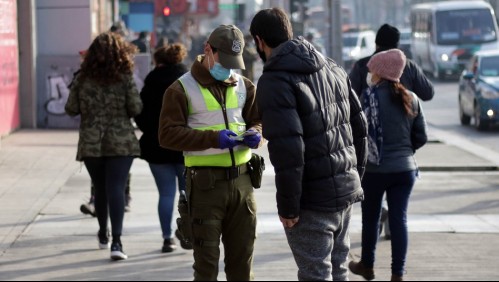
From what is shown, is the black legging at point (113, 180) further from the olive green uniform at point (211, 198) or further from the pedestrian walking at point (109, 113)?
the olive green uniform at point (211, 198)

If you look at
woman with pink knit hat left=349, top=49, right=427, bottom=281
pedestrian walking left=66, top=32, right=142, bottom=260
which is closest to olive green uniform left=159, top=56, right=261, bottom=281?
woman with pink knit hat left=349, top=49, right=427, bottom=281

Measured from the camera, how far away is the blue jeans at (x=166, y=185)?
945cm

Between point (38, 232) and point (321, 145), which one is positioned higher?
point (321, 145)

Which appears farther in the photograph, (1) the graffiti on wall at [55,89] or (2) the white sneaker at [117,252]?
(1) the graffiti on wall at [55,89]

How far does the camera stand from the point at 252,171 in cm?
672

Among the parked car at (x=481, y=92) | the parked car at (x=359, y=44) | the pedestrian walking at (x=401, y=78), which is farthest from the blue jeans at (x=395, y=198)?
the parked car at (x=359, y=44)

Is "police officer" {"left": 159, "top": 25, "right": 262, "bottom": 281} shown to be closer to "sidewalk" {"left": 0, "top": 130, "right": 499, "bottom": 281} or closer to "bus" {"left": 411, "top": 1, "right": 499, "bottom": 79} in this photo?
"sidewalk" {"left": 0, "top": 130, "right": 499, "bottom": 281}

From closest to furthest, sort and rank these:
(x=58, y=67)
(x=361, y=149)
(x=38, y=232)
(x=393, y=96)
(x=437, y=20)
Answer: (x=361, y=149) → (x=393, y=96) → (x=38, y=232) → (x=58, y=67) → (x=437, y=20)

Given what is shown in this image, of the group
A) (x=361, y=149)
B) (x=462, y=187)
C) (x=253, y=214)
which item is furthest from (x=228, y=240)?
(x=462, y=187)

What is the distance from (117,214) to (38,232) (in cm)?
123

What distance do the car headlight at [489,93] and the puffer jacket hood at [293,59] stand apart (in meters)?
16.5

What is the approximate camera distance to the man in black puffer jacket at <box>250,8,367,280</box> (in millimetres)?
5695

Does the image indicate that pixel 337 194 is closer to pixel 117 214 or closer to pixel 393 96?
pixel 393 96

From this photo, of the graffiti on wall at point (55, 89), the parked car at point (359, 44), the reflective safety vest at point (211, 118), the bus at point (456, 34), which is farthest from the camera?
the parked car at point (359, 44)
